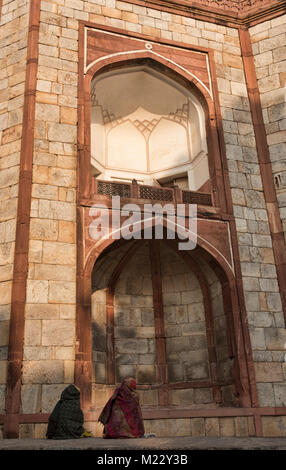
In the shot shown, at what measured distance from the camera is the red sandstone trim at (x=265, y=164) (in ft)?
30.9

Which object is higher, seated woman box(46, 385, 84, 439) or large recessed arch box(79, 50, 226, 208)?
large recessed arch box(79, 50, 226, 208)

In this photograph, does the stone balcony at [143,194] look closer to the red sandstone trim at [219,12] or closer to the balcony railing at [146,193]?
the balcony railing at [146,193]

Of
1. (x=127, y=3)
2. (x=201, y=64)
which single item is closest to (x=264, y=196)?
(x=201, y=64)

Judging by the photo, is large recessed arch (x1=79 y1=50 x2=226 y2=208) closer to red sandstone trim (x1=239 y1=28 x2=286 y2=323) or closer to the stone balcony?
the stone balcony

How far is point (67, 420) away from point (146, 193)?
182 inches

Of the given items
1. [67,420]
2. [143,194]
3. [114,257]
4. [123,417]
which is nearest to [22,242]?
[143,194]

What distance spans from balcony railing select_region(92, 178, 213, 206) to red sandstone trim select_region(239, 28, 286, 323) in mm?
1313

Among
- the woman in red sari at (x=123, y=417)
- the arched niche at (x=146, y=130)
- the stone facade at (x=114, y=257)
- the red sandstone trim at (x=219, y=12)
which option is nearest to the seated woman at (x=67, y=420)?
the woman in red sari at (x=123, y=417)

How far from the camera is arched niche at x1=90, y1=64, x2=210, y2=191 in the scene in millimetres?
11039

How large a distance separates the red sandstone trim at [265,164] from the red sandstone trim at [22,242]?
4793 millimetres

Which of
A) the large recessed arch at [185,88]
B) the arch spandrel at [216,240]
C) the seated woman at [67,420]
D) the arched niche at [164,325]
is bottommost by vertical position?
the seated woman at [67,420]

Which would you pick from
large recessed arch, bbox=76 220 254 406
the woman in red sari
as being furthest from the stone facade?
the woman in red sari

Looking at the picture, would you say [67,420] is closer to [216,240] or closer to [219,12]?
[216,240]

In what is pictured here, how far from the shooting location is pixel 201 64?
10.9 m
